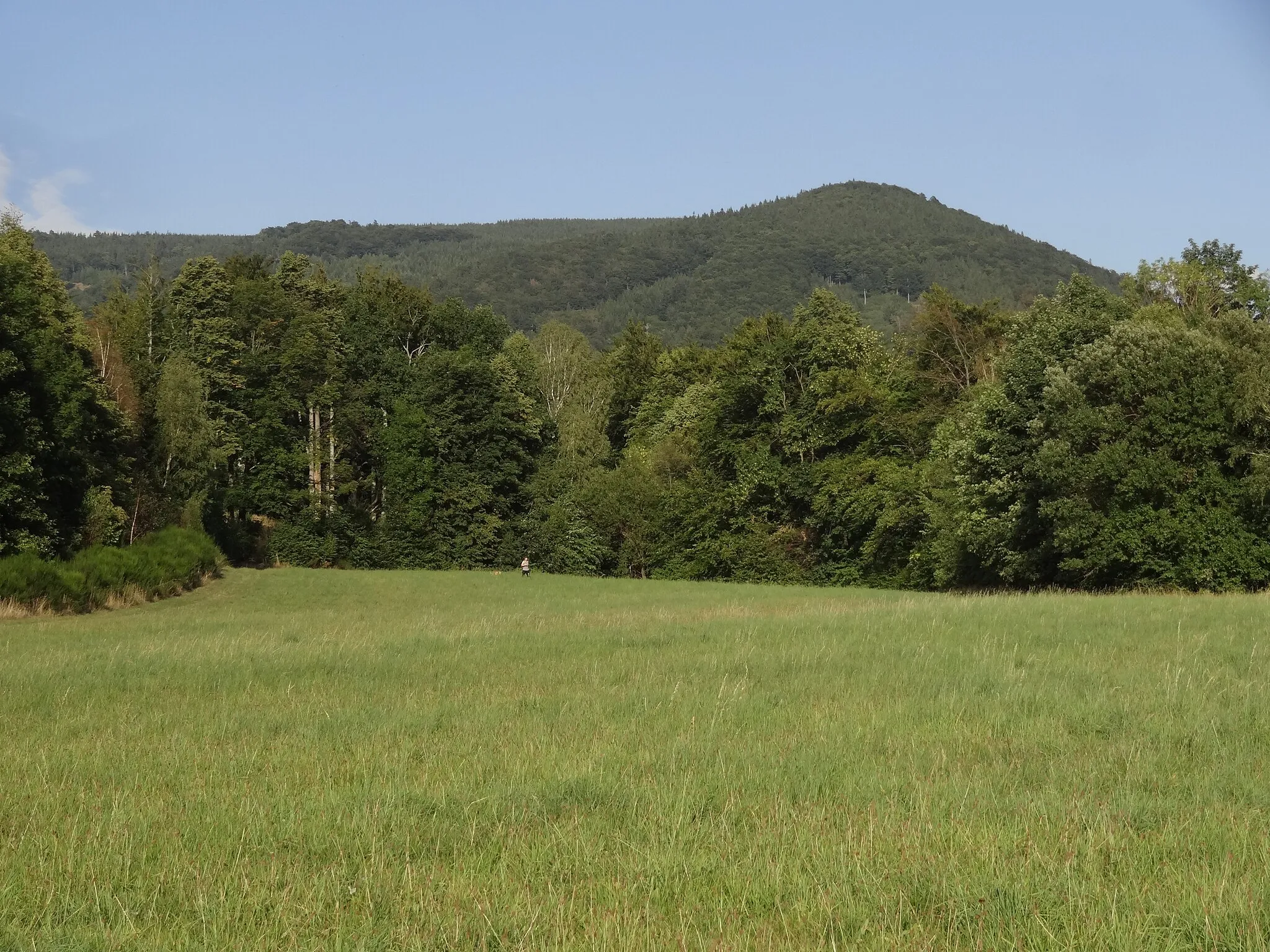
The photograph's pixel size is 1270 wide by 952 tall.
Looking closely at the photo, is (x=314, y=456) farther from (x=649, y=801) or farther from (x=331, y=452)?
(x=649, y=801)

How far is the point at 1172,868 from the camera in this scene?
5.91 meters

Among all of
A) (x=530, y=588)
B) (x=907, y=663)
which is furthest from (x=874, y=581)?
(x=907, y=663)

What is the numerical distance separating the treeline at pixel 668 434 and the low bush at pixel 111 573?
1.58 meters

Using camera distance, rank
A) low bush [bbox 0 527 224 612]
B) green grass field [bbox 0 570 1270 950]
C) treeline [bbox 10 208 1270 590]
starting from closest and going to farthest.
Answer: green grass field [bbox 0 570 1270 950] → low bush [bbox 0 527 224 612] → treeline [bbox 10 208 1270 590]

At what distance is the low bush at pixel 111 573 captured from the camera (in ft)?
111

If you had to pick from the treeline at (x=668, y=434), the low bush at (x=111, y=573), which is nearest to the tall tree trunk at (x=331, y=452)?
the treeline at (x=668, y=434)

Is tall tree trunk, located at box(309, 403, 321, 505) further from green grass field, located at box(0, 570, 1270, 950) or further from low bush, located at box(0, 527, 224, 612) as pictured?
green grass field, located at box(0, 570, 1270, 950)

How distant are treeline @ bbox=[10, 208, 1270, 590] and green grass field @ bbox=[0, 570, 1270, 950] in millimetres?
24173

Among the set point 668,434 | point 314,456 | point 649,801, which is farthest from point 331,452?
point 649,801

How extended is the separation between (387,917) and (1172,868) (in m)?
Result: 4.35

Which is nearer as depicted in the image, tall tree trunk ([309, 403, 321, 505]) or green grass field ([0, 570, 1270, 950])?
green grass field ([0, 570, 1270, 950])

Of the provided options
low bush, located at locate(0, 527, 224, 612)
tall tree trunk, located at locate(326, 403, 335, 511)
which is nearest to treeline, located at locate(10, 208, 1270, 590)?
tall tree trunk, located at locate(326, 403, 335, 511)

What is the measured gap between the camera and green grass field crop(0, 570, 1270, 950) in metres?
5.34

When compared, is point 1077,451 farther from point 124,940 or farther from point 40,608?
point 124,940
